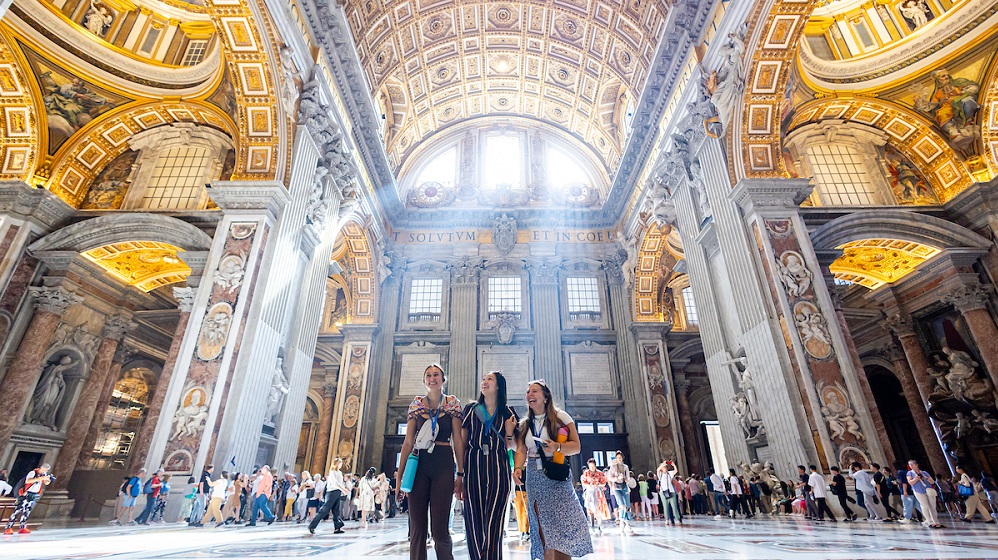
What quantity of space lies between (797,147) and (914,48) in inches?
115

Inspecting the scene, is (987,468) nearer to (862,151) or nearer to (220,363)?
(862,151)

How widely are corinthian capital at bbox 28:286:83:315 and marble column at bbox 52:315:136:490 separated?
81.7 inches

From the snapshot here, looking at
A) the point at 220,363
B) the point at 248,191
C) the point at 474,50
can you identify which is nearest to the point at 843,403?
the point at 220,363

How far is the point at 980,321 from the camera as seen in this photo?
34.1 feet

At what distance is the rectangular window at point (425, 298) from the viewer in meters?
17.6

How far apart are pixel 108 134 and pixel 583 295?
1496cm

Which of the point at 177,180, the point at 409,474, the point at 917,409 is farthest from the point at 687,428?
the point at 177,180

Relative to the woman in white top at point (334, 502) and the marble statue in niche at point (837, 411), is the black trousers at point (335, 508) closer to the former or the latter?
the woman in white top at point (334, 502)

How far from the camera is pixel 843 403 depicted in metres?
7.39

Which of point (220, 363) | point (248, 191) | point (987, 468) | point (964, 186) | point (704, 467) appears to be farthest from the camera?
point (704, 467)

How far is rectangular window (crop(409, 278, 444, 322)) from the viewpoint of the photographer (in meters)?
17.6

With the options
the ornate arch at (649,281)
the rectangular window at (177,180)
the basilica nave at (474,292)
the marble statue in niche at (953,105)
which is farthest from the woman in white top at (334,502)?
the marble statue in niche at (953,105)

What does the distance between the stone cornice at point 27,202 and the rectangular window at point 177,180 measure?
170 centimetres

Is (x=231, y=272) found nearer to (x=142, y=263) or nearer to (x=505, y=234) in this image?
(x=142, y=263)
